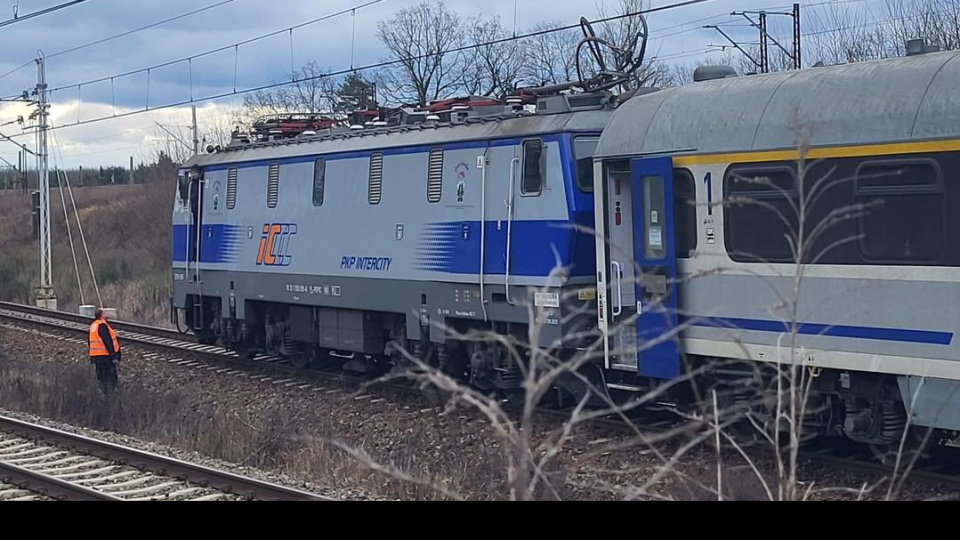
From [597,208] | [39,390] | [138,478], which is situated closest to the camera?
[138,478]

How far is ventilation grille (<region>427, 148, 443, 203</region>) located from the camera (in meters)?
15.8

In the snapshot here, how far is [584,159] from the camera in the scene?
1390 cm

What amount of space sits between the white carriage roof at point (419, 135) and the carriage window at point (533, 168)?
16 cm

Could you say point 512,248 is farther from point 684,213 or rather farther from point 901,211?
point 901,211

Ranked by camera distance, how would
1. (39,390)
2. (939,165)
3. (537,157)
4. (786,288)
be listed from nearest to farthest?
1. (939,165)
2. (786,288)
3. (537,157)
4. (39,390)

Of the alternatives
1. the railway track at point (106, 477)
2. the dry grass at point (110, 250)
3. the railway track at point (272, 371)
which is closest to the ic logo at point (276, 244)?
the railway track at point (272, 371)

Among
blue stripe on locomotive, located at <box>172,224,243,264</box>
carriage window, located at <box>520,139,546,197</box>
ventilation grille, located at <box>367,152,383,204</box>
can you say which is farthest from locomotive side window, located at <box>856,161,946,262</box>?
blue stripe on locomotive, located at <box>172,224,243,264</box>

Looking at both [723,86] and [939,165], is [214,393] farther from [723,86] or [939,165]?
[939,165]

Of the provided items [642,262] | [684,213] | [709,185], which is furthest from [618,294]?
[709,185]

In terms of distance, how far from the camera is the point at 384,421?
15.5 m

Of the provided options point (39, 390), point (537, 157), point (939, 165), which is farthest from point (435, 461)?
point (39, 390)

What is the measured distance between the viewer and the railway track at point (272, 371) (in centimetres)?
1071

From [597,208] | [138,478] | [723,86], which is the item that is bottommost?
[138,478]

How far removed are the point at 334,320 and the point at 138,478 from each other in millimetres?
7005
